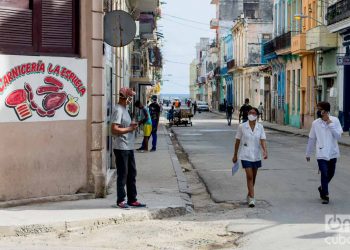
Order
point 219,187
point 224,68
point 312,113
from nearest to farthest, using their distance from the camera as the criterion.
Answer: point 219,187, point 312,113, point 224,68

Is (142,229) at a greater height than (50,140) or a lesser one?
lesser

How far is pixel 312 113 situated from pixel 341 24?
8.11 meters

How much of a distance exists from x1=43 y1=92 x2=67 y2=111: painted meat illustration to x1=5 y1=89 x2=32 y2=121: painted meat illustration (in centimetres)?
33

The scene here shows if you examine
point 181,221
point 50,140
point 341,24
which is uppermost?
point 341,24

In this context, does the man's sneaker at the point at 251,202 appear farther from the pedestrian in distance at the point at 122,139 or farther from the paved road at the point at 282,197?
the pedestrian in distance at the point at 122,139

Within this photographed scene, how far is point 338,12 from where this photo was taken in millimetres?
30766

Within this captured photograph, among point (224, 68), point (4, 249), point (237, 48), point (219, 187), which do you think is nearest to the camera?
point (4, 249)

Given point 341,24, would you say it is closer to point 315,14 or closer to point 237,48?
point 315,14

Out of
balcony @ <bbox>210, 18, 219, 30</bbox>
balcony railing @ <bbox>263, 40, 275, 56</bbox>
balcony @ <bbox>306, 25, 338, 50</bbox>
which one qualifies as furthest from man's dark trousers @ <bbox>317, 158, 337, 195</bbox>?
balcony @ <bbox>210, 18, 219, 30</bbox>

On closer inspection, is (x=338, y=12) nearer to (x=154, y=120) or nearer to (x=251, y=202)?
(x=154, y=120)

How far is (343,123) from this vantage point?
3134 centimetres

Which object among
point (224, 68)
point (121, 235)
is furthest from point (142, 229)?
point (224, 68)

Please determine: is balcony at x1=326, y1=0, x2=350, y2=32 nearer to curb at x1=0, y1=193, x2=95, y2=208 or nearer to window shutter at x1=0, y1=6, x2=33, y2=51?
curb at x1=0, y1=193, x2=95, y2=208

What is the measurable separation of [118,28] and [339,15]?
69.5 feet
